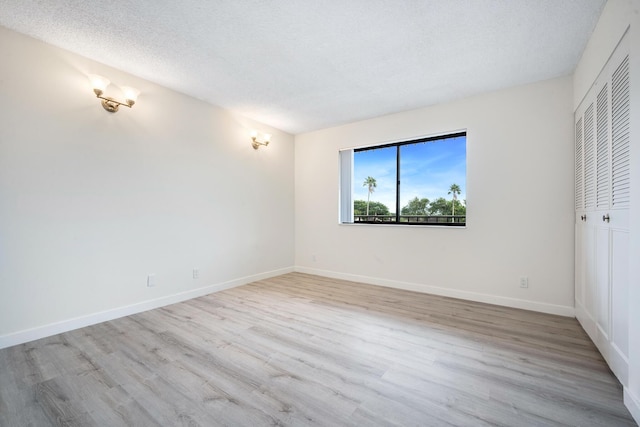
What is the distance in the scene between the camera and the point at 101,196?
8.84ft

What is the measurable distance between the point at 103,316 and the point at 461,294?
400cm

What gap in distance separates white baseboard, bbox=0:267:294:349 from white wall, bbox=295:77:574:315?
218cm

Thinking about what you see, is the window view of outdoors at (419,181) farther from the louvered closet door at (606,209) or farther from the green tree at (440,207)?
the louvered closet door at (606,209)

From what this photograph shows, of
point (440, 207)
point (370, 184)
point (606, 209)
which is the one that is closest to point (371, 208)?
point (370, 184)

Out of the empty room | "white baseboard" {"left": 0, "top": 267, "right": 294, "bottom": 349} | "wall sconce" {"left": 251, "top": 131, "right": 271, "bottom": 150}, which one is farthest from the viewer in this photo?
"wall sconce" {"left": 251, "top": 131, "right": 271, "bottom": 150}

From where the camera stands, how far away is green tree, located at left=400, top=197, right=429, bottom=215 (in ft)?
13.6

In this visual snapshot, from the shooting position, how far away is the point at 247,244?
4227 millimetres

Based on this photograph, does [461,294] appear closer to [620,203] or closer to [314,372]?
[620,203]

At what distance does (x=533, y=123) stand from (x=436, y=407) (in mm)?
3098

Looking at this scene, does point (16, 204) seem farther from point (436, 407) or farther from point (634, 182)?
point (634, 182)

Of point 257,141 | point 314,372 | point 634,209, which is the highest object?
point 257,141

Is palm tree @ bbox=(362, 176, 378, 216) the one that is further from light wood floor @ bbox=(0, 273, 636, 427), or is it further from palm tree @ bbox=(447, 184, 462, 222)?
light wood floor @ bbox=(0, 273, 636, 427)

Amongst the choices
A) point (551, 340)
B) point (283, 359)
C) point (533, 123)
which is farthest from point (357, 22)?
point (551, 340)

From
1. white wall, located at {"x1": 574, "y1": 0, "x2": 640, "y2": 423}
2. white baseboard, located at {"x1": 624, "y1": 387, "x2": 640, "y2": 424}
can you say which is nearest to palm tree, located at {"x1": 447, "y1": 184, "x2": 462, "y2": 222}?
white wall, located at {"x1": 574, "y1": 0, "x2": 640, "y2": 423}
